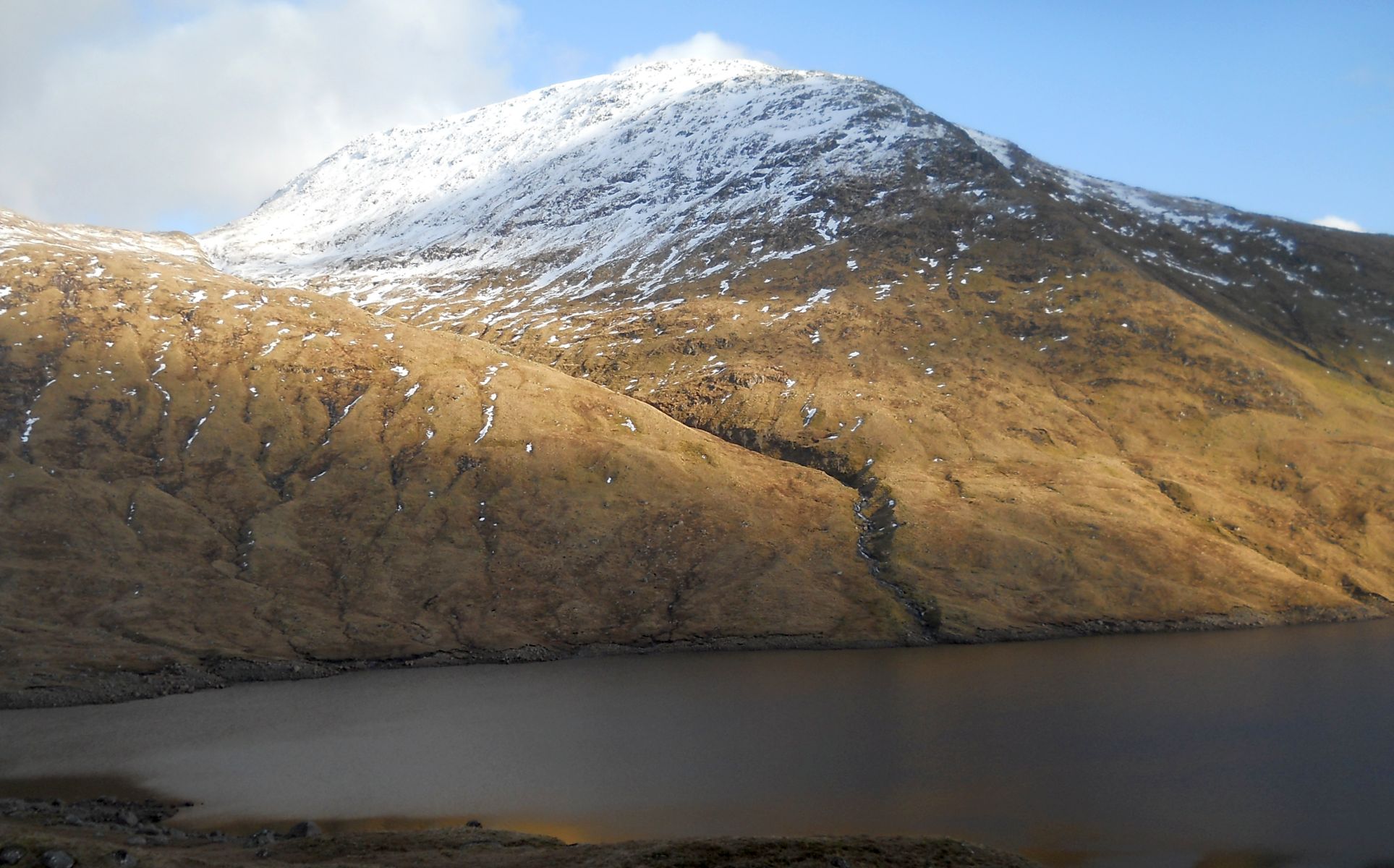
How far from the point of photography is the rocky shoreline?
42688 millimetres

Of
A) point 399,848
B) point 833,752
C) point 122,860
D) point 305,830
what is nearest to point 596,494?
point 833,752

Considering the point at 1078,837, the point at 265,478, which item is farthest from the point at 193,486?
the point at 1078,837

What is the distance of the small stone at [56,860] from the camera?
39688 millimetres

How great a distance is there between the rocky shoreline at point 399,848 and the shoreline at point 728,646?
5310 cm

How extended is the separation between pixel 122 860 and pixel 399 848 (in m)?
14.3

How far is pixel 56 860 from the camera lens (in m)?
39.9

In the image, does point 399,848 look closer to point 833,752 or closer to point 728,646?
point 833,752

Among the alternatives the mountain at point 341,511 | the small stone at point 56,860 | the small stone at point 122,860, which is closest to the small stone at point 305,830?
the small stone at point 122,860

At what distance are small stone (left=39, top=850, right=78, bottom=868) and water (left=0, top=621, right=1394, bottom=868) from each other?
22.0 meters

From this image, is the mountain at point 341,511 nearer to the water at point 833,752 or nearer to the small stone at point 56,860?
the water at point 833,752

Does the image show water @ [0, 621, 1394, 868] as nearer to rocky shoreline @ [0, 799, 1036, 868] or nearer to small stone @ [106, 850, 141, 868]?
rocky shoreline @ [0, 799, 1036, 868]

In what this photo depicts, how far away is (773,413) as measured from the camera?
183000mm

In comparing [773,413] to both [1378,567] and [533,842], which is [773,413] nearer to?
[1378,567]

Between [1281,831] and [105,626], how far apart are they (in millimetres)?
122146
